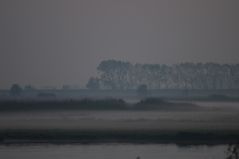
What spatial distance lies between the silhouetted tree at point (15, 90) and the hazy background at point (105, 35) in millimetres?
37

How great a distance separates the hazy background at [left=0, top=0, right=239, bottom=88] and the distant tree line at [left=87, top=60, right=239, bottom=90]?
0.11 ft

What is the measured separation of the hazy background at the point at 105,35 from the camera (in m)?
2.70

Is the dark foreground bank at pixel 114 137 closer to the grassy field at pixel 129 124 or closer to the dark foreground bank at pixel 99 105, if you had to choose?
the grassy field at pixel 129 124

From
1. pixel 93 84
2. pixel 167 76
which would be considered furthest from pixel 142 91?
pixel 93 84

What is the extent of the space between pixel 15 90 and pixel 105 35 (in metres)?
0.53

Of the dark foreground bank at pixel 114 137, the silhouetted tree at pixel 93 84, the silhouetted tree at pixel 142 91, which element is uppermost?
the silhouetted tree at pixel 93 84

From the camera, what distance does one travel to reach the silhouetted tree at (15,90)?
2682 mm

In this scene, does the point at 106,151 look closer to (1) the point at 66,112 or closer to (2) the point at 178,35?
(1) the point at 66,112

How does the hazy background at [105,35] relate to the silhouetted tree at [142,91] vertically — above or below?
above

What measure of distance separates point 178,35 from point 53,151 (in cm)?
86

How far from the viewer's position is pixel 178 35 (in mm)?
2752

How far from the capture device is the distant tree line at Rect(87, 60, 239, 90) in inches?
107

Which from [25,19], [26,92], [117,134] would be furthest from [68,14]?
[117,134]

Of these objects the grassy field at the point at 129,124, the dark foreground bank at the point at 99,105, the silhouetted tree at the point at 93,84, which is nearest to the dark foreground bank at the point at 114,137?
the grassy field at the point at 129,124
